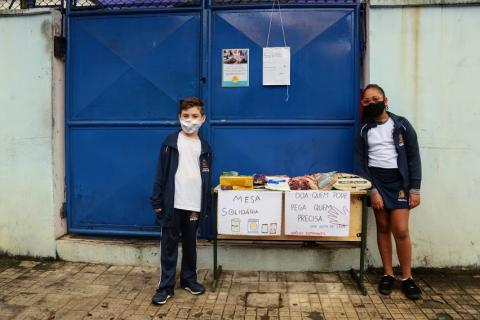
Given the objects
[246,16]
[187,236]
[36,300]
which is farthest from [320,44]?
[36,300]

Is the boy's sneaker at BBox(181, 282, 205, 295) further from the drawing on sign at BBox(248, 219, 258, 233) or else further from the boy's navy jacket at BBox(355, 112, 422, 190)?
the boy's navy jacket at BBox(355, 112, 422, 190)

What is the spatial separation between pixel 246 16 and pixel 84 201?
2867mm

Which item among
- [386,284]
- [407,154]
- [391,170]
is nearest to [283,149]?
[391,170]

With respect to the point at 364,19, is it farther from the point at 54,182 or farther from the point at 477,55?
the point at 54,182

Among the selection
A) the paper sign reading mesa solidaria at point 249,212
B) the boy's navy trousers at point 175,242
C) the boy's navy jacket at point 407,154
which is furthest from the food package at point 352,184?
the boy's navy trousers at point 175,242

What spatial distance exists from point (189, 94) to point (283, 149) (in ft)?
4.05

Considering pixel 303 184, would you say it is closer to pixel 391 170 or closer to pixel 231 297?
pixel 391 170

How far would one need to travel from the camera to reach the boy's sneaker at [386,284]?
4.23 meters

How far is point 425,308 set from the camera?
392cm

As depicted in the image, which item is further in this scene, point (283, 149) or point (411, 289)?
point (283, 149)

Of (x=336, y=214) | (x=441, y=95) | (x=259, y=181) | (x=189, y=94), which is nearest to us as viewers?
(x=336, y=214)

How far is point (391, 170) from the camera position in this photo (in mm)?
4227

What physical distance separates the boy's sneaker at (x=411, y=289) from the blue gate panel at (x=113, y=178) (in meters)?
2.74

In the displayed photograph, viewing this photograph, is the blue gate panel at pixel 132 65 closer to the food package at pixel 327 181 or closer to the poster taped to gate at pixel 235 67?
the poster taped to gate at pixel 235 67
